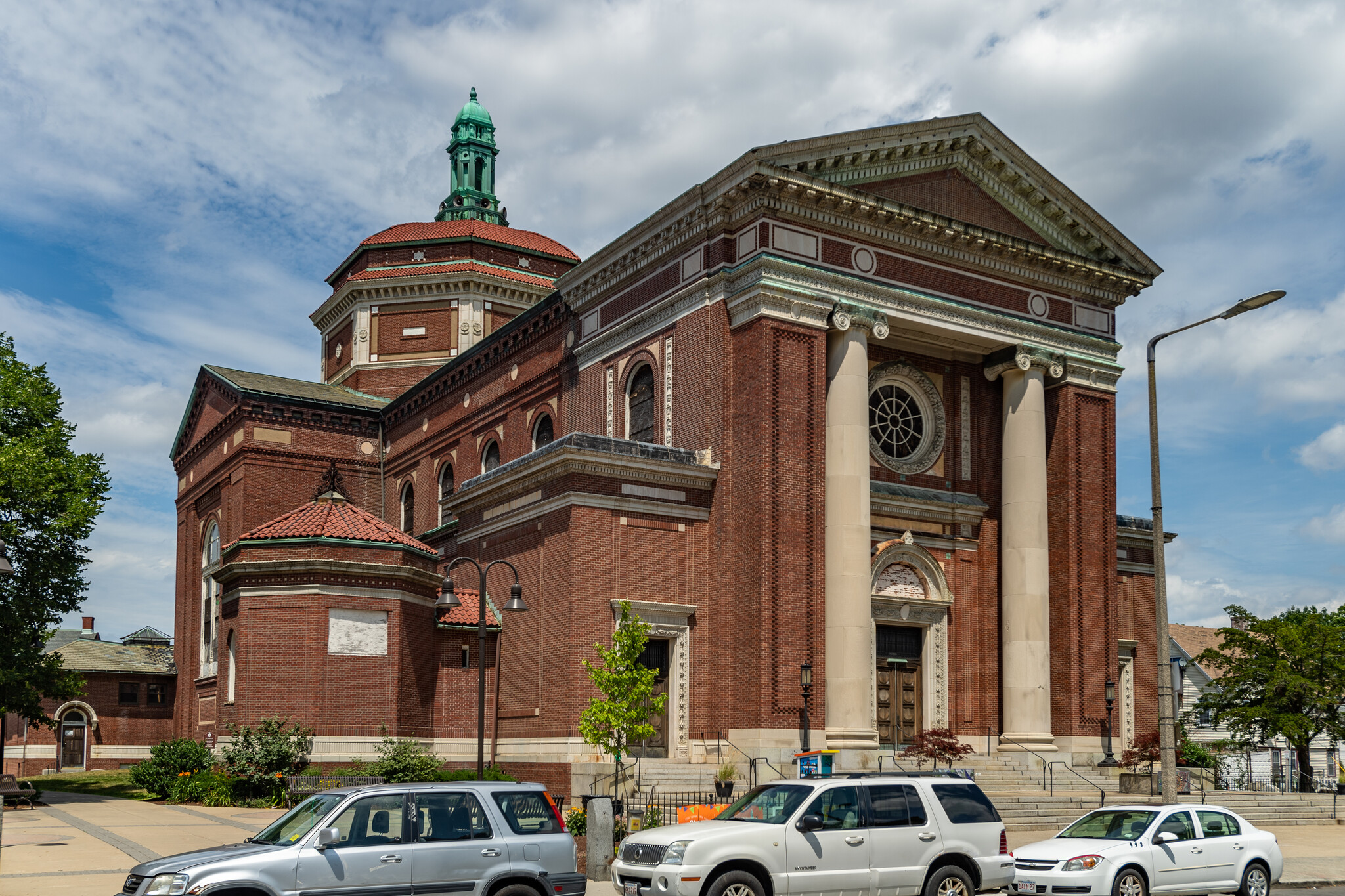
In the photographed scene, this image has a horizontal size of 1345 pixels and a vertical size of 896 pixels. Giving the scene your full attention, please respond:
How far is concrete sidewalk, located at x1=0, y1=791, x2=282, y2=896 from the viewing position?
19703mm

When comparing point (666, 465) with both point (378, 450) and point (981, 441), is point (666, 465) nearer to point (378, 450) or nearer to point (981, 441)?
point (981, 441)

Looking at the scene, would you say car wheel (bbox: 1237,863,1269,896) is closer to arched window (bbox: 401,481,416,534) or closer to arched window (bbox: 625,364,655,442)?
arched window (bbox: 625,364,655,442)

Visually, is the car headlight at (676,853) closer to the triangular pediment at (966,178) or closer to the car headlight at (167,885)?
the car headlight at (167,885)

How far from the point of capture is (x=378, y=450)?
55688 millimetres

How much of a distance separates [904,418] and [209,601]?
97.4 ft

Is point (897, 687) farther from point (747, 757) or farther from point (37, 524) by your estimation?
point (37, 524)

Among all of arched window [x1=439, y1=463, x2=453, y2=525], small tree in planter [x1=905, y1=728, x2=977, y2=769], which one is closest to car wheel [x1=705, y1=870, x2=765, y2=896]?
small tree in planter [x1=905, y1=728, x2=977, y2=769]

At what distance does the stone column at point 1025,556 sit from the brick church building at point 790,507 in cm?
9

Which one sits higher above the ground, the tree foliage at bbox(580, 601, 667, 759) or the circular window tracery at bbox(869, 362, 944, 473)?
the circular window tracery at bbox(869, 362, 944, 473)

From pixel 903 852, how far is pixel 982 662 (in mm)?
20497

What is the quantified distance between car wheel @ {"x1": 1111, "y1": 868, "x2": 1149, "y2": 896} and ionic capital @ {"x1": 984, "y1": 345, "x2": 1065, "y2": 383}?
19997 mm

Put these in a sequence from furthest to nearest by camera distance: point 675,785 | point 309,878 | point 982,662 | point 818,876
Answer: point 982,662 → point 675,785 → point 818,876 → point 309,878

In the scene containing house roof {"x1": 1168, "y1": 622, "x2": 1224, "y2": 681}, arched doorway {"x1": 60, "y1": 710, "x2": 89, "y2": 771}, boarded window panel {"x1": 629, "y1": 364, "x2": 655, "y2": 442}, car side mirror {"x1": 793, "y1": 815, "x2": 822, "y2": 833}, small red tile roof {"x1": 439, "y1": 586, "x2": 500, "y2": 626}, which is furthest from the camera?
house roof {"x1": 1168, "y1": 622, "x2": 1224, "y2": 681}

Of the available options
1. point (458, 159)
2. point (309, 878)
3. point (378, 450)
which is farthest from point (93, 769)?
point (309, 878)
